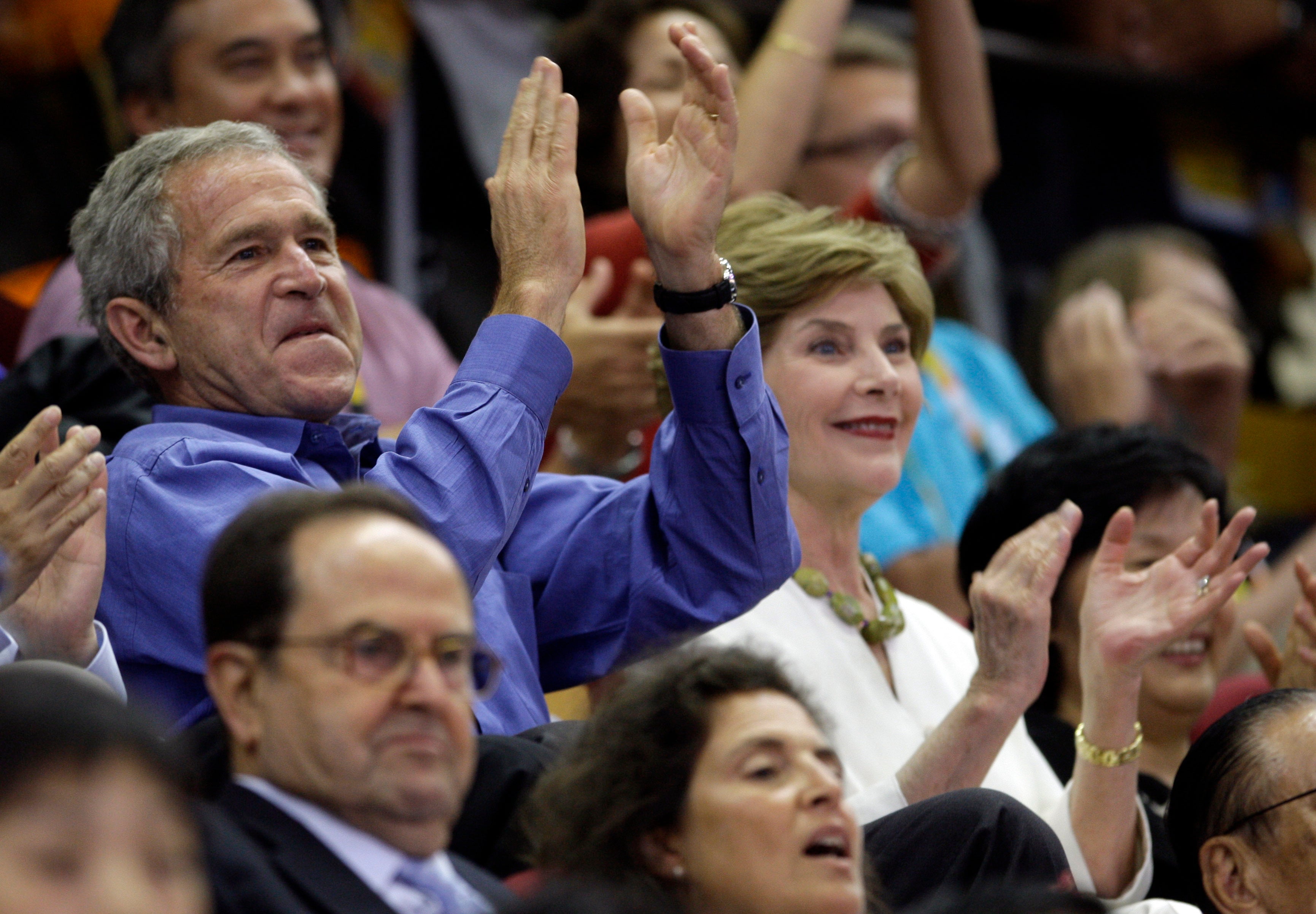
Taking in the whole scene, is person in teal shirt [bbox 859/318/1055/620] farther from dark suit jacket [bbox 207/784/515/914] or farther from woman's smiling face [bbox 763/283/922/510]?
dark suit jacket [bbox 207/784/515/914]

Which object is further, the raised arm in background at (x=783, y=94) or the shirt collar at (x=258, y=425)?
the raised arm in background at (x=783, y=94)

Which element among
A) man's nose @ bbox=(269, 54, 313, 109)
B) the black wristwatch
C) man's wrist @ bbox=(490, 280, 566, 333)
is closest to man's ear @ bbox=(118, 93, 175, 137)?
man's nose @ bbox=(269, 54, 313, 109)

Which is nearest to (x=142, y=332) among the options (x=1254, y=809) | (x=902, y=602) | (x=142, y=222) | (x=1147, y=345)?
(x=142, y=222)

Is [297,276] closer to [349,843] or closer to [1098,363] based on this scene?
[349,843]

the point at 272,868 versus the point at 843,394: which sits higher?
the point at 272,868

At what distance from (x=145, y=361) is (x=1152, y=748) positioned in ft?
5.58

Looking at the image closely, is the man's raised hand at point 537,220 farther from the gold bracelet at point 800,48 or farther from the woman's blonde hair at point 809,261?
the gold bracelet at point 800,48

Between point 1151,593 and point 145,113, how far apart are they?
1.96m

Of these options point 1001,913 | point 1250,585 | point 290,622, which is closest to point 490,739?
point 290,622

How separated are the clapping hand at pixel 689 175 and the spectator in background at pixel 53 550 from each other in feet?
2.51

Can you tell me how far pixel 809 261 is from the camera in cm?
268

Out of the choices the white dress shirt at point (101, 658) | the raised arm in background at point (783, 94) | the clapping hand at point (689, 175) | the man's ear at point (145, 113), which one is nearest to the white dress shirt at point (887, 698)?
the clapping hand at point (689, 175)

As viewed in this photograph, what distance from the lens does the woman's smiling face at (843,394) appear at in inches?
105

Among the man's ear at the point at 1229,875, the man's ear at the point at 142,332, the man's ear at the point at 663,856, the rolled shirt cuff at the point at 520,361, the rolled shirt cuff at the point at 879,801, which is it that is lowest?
the rolled shirt cuff at the point at 879,801
